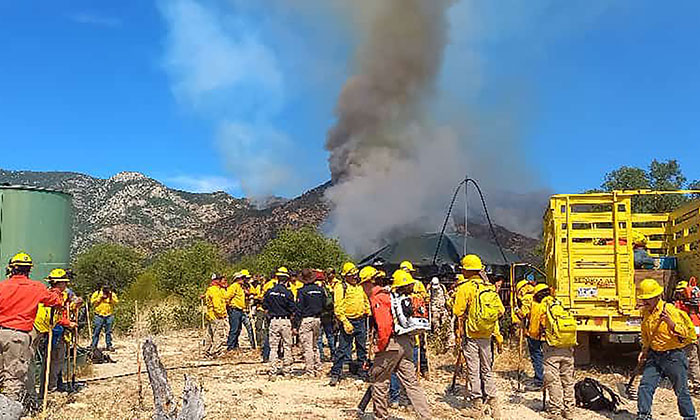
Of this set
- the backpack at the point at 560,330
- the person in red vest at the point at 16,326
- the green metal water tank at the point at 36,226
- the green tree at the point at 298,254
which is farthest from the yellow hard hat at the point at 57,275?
the green tree at the point at 298,254

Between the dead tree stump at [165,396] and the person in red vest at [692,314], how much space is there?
6635 mm

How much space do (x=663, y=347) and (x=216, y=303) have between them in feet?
30.4

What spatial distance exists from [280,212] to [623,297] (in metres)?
50.0

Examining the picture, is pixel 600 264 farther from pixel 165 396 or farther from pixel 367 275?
pixel 165 396

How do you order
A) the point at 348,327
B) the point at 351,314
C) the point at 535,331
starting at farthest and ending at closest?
the point at 351,314 → the point at 348,327 → the point at 535,331

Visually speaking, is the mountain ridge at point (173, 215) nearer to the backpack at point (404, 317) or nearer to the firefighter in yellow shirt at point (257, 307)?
the firefighter in yellow shirt at point (257, 307)

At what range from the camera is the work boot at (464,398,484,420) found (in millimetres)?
8277

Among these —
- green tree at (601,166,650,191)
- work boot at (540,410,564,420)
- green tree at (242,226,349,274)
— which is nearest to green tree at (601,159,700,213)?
green tree at (601,166,650,191)

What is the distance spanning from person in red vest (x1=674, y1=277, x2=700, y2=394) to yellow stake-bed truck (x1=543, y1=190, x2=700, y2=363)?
30.2 inches

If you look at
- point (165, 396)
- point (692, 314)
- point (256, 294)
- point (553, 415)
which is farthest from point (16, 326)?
point (692, 314)

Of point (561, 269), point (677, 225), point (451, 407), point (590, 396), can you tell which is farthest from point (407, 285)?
point (677, 225)

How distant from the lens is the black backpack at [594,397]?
8.72m

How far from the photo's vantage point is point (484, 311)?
823cm

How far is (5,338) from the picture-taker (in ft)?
23.9
